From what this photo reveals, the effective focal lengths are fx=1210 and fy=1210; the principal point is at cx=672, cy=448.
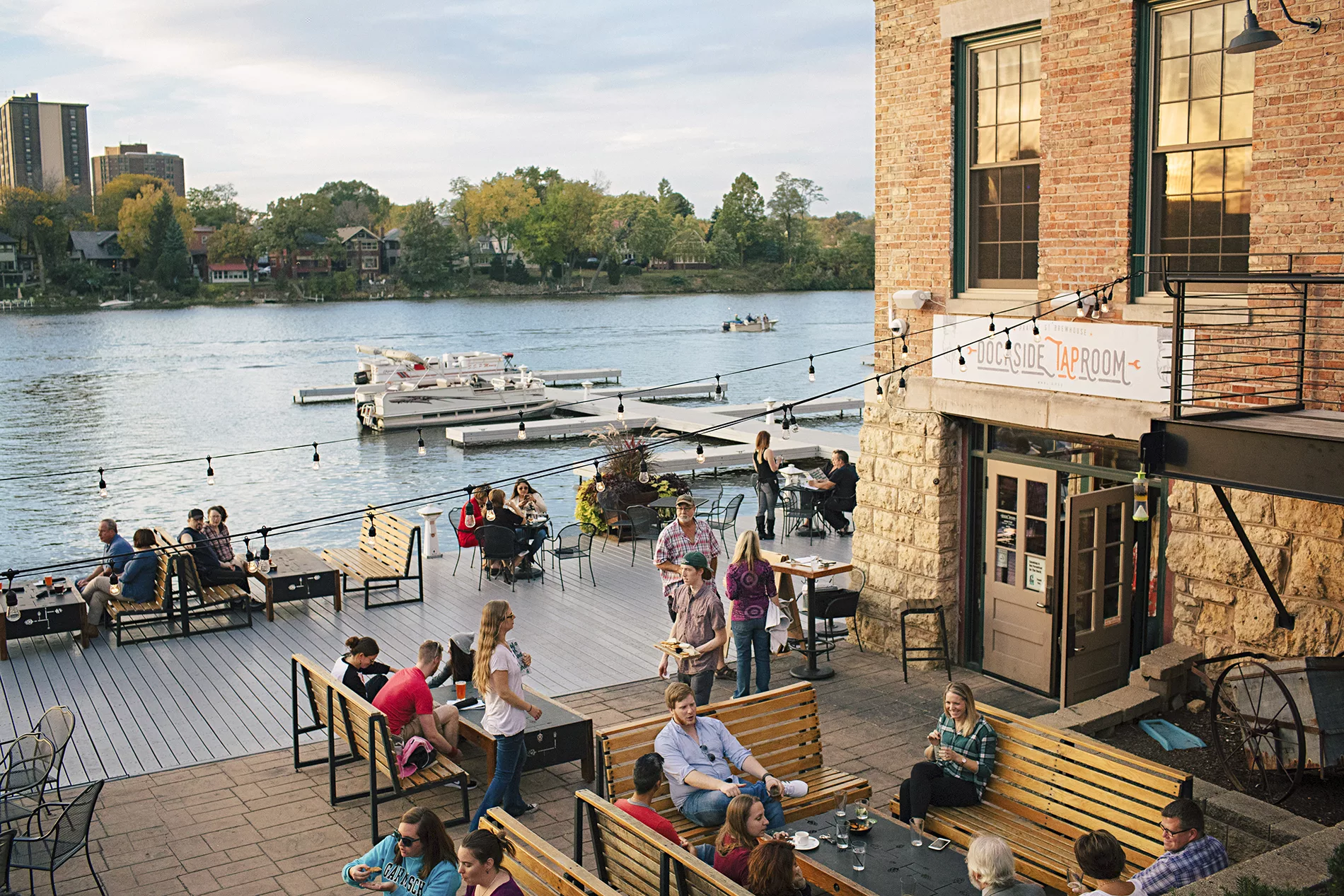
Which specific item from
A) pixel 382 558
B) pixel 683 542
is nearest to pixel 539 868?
pixel 683 542

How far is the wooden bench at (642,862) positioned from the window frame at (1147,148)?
613 centimetres

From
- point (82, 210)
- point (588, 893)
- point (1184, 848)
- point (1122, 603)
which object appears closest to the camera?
point (588, 893)

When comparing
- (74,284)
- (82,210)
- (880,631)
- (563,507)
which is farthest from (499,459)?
(82,210)

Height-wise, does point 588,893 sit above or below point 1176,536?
below

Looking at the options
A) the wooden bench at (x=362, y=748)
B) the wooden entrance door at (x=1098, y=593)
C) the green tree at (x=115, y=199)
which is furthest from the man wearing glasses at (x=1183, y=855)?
the green tree at (x=115, y=199)

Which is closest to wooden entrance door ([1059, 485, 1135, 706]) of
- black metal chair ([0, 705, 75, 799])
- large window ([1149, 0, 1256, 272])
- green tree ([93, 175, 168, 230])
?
large window ([1149, 0, 1256, 272])

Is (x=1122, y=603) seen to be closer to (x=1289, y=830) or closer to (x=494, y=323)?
(x=1289, y=830)

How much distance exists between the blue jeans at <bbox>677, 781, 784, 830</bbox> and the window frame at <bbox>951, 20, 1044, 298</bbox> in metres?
5.69

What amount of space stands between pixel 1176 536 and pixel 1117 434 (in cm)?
95

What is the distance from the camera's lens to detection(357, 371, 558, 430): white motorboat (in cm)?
4809

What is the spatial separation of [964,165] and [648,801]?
735 cm

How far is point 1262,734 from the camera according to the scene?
8227 mm

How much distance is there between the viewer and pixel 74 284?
147m

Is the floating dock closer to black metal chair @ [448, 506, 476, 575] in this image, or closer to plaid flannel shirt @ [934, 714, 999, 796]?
black metal chair @ [448, 506, 476, 575]
